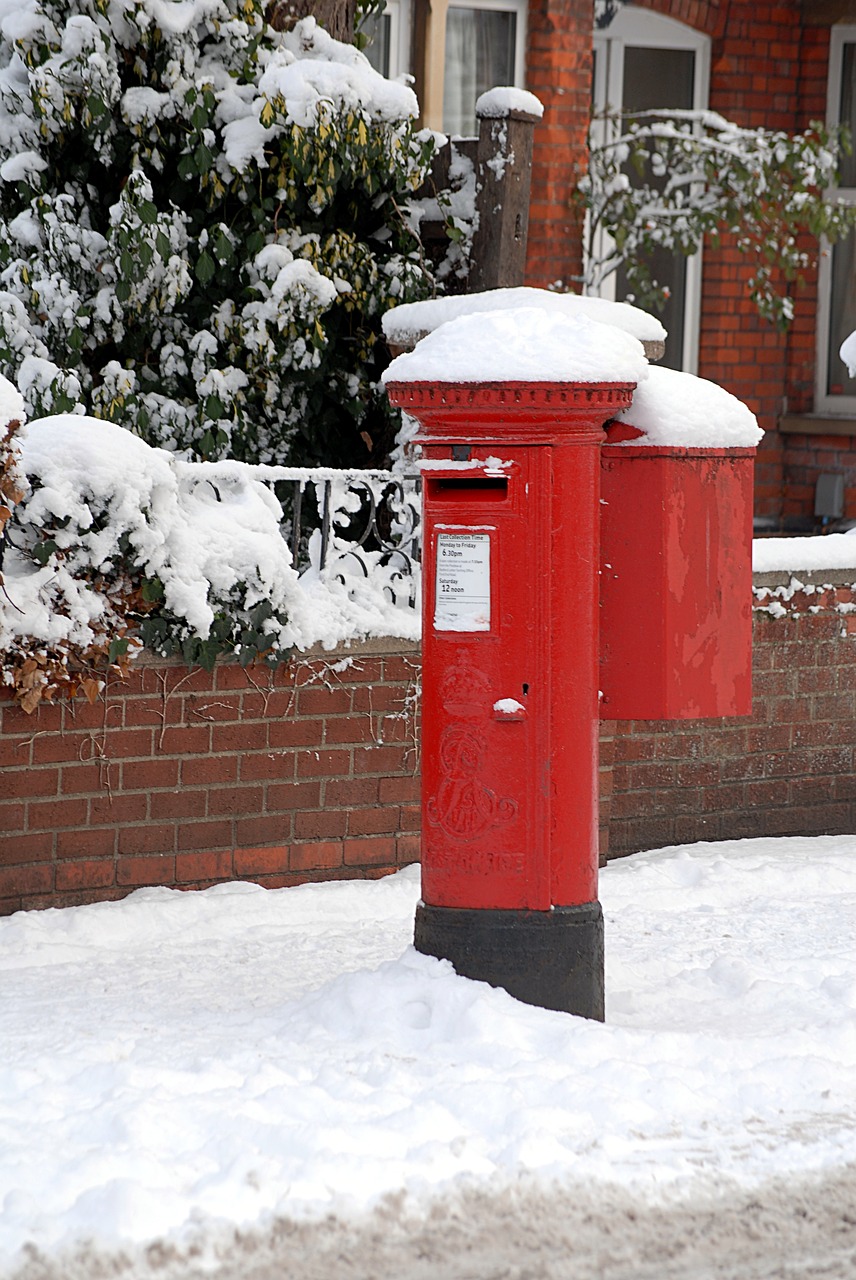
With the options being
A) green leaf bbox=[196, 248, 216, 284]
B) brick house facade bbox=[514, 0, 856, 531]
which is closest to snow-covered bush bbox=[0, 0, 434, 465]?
green leaf bbox=[196, 248, 216, 284]

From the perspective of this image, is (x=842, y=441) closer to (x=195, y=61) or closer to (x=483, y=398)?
(x=195, y=61)

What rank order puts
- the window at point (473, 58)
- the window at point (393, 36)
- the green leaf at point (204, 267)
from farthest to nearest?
1. the window at point (473, 58)
2. the window at point (393, 36)
3. the green leaf at point (204, 267)

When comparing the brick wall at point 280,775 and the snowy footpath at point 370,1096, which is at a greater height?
the brick wall at point 280,775

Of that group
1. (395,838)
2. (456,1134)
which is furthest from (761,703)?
(456,1134)

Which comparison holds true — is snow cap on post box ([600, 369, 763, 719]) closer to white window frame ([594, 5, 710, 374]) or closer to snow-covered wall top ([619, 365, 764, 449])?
snow-covered wall top ([619, 365, 764, 449])

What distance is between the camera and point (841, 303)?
1022 centimetres

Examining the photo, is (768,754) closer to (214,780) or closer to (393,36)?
(214,780)

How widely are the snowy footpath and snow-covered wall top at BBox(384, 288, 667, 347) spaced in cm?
207

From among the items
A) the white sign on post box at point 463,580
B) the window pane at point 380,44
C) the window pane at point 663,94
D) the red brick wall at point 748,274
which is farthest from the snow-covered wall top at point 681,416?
the window pane at point 663,94

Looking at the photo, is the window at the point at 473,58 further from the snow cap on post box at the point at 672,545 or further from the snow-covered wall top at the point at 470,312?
the snow cap on post box at the point at 672,545

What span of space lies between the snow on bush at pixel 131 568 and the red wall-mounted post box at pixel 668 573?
1.47 meters

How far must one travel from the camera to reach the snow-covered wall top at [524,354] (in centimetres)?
410

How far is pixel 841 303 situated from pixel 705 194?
1.32 m

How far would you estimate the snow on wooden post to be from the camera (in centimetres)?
660
